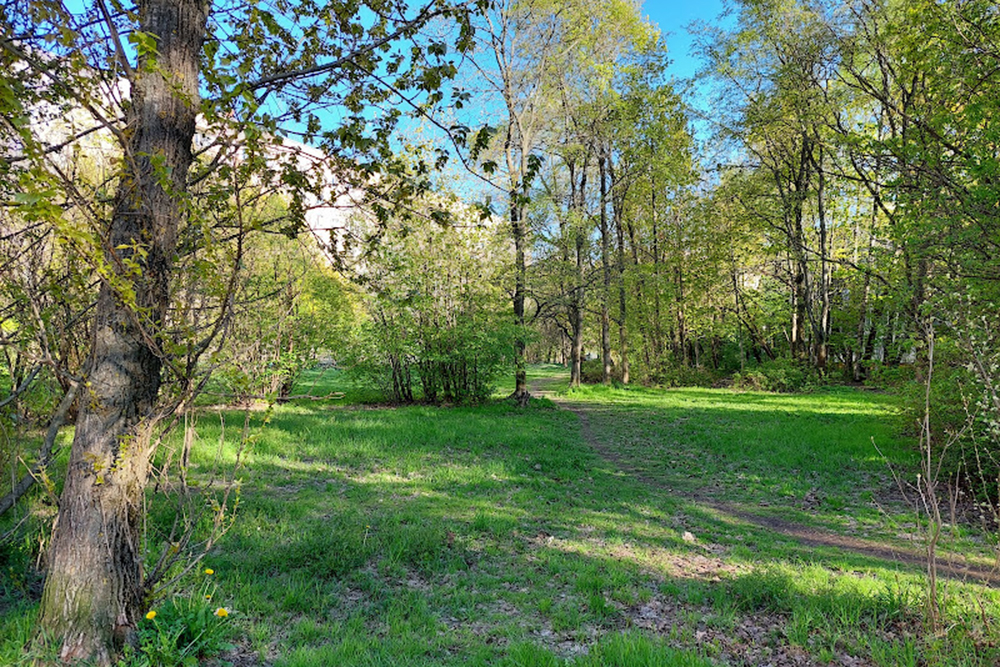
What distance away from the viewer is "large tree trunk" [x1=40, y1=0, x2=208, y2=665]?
8.41ft

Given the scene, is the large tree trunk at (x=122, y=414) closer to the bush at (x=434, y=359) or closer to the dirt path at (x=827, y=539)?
the dirt path at (x=827, y=539)

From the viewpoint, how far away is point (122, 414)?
2.64 meters

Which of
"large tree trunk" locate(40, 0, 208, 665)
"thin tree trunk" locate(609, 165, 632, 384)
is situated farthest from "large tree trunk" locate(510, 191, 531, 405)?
"large tree trunk" locate(40, 0, 208, 665)

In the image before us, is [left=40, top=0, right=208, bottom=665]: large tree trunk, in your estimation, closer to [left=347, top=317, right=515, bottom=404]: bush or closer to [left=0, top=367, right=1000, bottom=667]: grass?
[left=0, top=367, right=1000, bottom=667]: grass

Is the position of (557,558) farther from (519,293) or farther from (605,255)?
(605,255)

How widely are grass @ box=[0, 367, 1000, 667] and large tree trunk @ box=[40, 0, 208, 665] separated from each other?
41 centimetres

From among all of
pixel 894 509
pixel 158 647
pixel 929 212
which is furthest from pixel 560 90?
pixel 158 647

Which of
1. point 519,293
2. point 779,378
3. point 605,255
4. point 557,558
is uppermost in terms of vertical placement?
point 605,255

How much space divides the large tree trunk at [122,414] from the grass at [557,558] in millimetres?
413

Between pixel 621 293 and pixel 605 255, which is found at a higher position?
pixel 605 255

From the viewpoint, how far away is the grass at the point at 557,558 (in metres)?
3.30

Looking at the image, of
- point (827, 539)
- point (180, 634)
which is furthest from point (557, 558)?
point (827, 539)

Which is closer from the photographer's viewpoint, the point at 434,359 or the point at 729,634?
the point at 729,634

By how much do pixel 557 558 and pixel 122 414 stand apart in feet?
12.6
